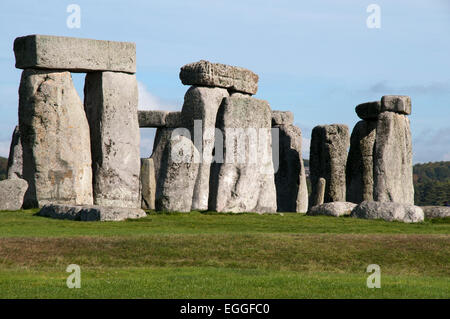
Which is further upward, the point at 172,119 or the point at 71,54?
the point at 71,54

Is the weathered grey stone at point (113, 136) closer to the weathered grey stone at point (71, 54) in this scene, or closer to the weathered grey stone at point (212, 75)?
the weathered grey stone at point (71, 54)

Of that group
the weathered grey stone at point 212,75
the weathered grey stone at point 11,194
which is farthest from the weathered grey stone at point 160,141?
the weathered grey stone at point 11,194

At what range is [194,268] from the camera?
47.2 feet

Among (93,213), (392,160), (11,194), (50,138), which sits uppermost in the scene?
(50,138)

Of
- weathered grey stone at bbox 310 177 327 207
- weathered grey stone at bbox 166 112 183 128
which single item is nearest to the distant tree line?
weathered grey stone at bbox 166 112 183 128

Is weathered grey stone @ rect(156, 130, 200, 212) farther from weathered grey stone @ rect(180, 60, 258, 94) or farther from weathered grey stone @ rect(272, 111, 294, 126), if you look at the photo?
weathered grey stone @ rect(272, 111, 294, 126)

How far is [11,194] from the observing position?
23.0m

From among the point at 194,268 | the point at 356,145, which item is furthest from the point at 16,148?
the point at 194,268

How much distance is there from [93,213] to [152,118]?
1364 centimetres

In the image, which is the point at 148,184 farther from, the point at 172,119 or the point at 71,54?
the point at 71,54

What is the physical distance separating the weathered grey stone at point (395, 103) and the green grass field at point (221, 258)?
7.15 metres

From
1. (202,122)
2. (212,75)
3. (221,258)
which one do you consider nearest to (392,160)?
(202,122)

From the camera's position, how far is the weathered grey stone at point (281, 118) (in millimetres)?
31719
